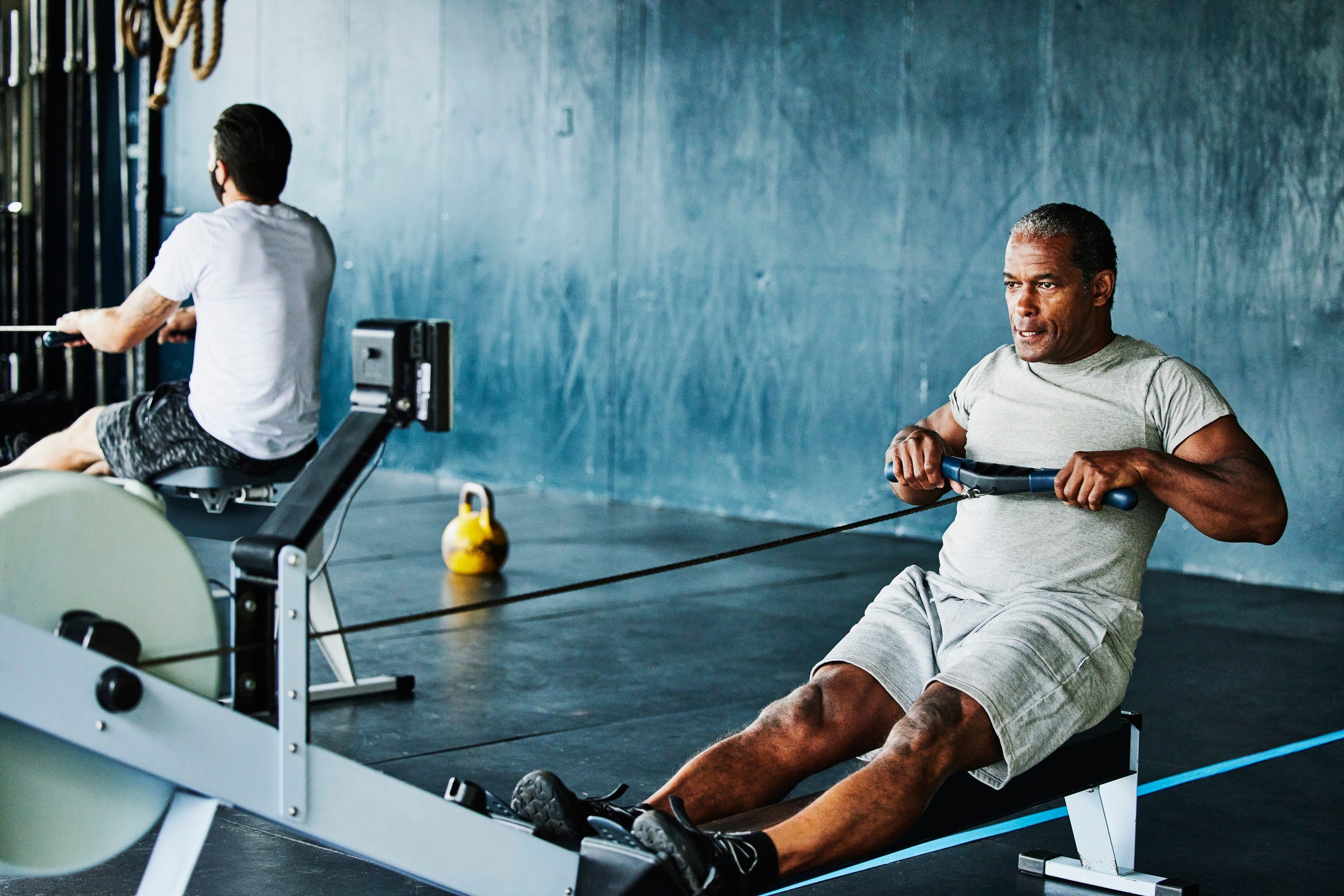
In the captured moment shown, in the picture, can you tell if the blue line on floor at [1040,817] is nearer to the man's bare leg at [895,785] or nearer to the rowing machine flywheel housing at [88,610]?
the man's bare leg at [895,785]

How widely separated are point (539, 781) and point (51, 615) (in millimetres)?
611

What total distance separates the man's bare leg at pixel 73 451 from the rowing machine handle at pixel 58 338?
0.60ft

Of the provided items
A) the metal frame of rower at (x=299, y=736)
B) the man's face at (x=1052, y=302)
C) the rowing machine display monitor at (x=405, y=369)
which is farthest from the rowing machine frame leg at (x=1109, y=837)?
the rowing machine display monitor at (x=405, y=369)

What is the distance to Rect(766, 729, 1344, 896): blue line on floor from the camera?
260cm

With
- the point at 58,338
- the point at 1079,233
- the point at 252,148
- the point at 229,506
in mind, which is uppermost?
the point at 252,148

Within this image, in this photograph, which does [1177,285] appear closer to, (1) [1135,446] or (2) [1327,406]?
(2) [1327,406]

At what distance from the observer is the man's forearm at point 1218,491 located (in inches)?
87.4

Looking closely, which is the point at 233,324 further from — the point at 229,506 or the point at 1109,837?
the point at 1109,837

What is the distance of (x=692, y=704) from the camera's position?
3627 mm

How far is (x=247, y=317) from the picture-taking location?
329cm

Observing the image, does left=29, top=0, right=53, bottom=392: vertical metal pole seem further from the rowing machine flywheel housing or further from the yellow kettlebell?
the rowing machine flywheel housing

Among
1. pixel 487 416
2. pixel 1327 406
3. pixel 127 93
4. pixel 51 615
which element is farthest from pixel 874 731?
pixel 127 93

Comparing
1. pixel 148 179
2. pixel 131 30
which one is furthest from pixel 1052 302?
pixel 148 179

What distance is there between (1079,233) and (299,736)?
54.4 inches
